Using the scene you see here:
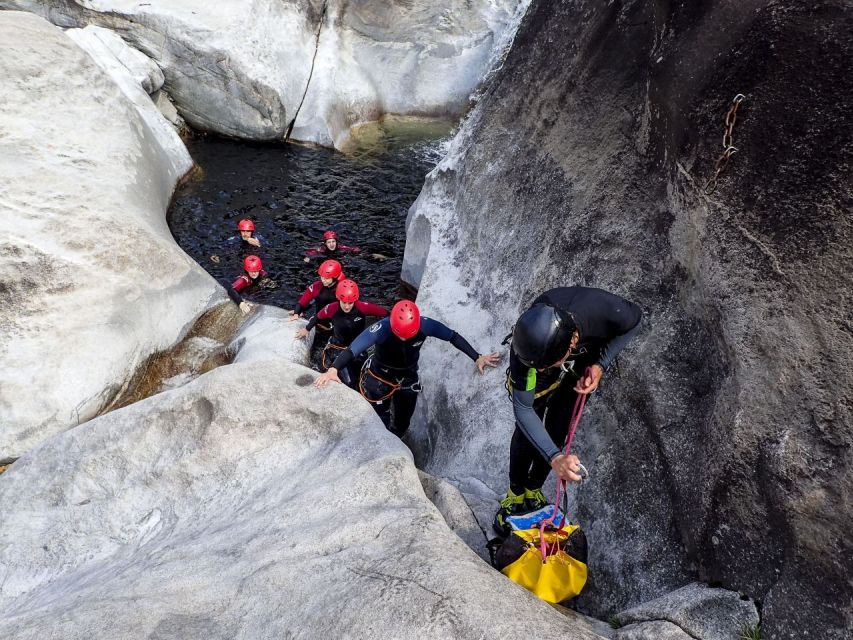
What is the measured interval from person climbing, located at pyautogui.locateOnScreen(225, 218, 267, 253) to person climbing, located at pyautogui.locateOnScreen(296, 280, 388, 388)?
14.9 ft

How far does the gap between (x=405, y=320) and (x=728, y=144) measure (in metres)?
3.81

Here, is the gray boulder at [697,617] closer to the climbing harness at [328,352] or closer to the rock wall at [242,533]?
the rock wall at [242,533]

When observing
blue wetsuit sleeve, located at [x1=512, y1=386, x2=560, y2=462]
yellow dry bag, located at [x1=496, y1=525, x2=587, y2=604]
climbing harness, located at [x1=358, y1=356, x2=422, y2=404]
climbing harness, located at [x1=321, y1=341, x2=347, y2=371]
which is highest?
blue wetsuit sleeve, located at [x1=512, y1=386, x2=560, y2=462]

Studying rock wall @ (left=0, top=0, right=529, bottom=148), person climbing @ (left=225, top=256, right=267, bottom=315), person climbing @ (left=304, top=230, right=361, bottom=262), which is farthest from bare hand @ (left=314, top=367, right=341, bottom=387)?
rock wall @ (left=0, top=0, right=529, bottom=148)

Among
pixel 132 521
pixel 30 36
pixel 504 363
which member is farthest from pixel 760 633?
pixel 30 36

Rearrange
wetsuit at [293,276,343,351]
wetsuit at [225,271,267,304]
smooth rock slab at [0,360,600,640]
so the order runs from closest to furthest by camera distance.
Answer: smooth rock slab at [0,360,600,640]
wetsuit at [293,276,343,351]
wetsuit at [225,271,267,304]

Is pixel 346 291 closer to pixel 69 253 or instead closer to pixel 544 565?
pixel 69 253

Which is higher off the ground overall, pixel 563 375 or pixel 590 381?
pixel 590 381

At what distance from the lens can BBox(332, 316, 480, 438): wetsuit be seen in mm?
7410

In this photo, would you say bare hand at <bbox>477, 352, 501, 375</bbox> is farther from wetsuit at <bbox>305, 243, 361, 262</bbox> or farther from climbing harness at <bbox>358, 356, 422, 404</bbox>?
wetsuit at <bbox>305, 243, 361, 262</bbox>

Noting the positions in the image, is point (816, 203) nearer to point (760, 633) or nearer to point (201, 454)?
point (760, 633)

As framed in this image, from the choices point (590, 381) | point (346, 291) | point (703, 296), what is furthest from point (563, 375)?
point (346, 291)

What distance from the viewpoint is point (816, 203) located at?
4.14 metres

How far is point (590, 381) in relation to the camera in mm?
4852
